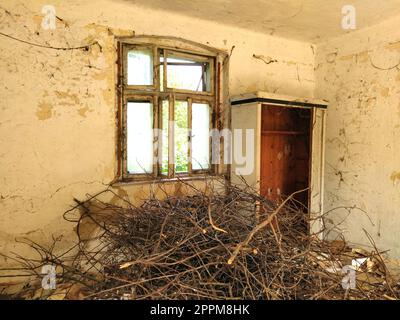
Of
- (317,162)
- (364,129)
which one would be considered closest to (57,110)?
(317,162)

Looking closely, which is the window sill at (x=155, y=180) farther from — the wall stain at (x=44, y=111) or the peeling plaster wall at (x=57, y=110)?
the wall stain at (x=44, y=111)

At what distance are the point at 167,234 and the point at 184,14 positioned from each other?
7.61 ft

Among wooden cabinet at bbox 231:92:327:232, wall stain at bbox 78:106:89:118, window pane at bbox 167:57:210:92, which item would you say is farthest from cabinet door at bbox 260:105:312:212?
wall stain at bbox 78:106:89:118

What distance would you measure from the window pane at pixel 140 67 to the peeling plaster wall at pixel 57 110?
0.20 m

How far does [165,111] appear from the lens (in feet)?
9.59

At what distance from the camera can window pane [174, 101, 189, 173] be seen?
3.00 metres

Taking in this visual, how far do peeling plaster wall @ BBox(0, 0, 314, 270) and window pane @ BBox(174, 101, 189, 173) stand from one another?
52 cm

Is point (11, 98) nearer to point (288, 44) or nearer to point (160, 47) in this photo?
point (160, 47)

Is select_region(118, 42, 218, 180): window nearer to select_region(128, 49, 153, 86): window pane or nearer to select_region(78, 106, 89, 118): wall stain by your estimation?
select_region(128, 49, 153, 86): window pane

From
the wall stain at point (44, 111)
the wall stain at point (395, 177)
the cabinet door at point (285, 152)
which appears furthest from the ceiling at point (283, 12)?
the wall stain at point (395, 177)

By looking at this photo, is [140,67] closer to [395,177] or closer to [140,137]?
[140,137]

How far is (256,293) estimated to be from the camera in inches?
54.6

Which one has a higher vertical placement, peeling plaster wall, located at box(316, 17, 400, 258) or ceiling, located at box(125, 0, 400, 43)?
ceiling, located at box(125, 0, 400, 43)

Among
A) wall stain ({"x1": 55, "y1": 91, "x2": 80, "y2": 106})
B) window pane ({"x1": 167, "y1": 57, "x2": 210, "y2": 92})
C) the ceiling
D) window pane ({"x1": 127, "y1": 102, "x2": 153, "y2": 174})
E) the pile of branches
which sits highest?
the ceiling
